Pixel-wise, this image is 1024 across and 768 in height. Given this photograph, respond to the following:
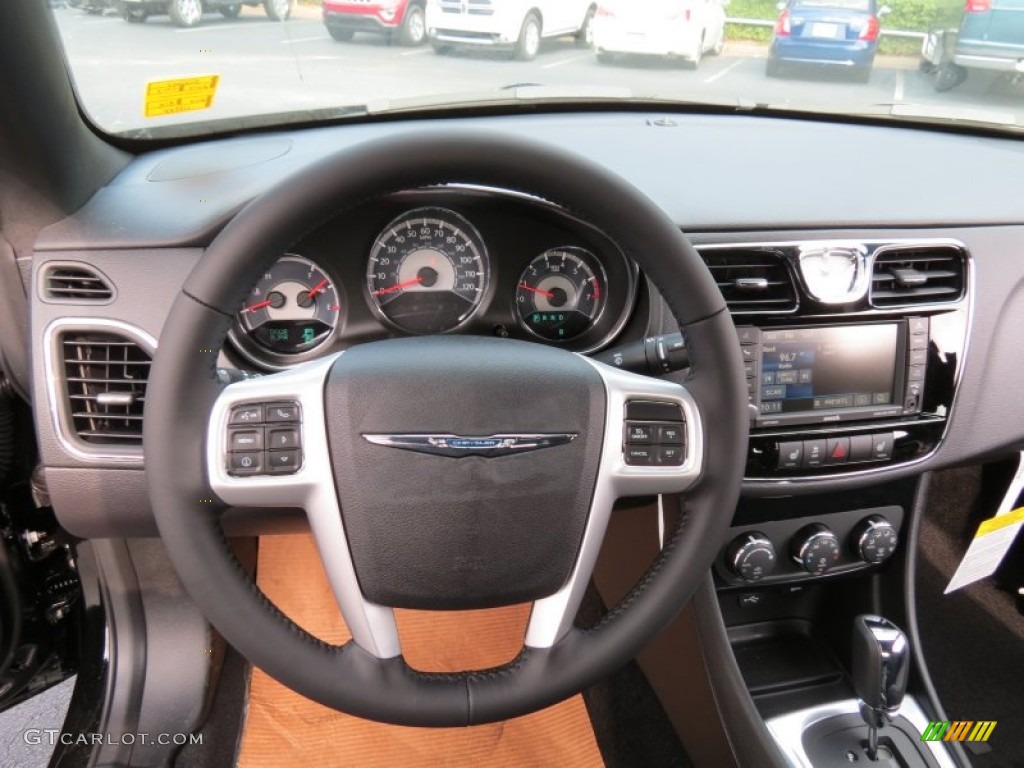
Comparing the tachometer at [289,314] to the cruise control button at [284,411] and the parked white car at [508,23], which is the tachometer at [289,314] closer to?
the cruise control button at [284,411]

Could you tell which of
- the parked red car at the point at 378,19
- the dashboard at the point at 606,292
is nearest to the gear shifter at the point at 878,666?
the dashboard at the point at 606,292

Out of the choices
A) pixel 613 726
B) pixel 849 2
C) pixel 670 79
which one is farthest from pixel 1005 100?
pixel 613 726

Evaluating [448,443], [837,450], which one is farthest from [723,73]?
[448,443]

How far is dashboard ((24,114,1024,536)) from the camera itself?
4.31 feet

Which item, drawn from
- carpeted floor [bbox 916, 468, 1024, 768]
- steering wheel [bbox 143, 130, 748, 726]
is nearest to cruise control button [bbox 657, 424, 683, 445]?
steering wheel [bbox 143, 130, 748, 726]

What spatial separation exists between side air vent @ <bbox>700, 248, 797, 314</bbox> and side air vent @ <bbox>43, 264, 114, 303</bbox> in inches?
37.5

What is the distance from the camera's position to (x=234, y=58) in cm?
171

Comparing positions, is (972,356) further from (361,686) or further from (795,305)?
(361,686)

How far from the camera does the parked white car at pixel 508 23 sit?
1929mm

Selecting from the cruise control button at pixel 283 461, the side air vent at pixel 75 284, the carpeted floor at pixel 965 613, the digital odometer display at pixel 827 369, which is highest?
the side air vent at pixel 75 284

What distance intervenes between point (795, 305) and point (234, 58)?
3.91 ft

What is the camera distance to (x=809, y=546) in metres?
1.68

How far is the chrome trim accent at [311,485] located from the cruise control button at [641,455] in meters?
0.36

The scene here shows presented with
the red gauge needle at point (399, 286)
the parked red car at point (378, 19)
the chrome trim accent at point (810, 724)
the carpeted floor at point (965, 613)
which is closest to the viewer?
the red gauge needle at point (399, 286)
